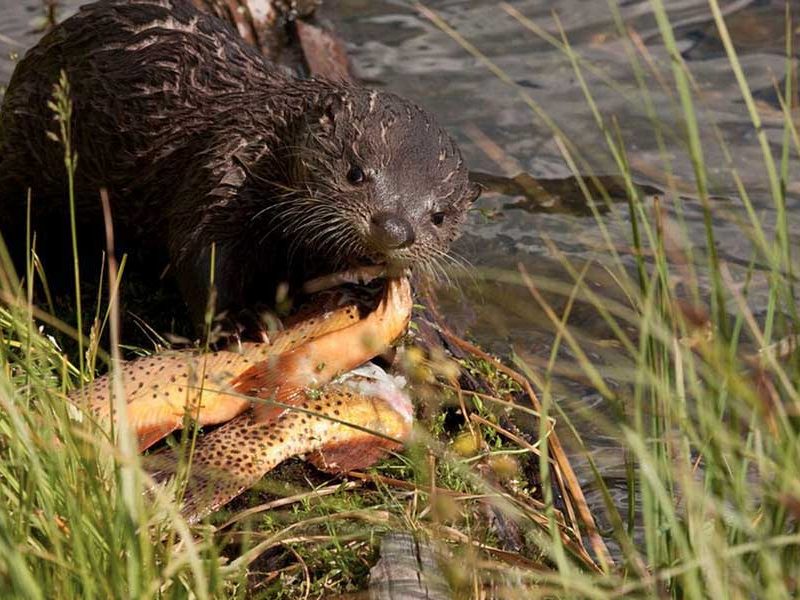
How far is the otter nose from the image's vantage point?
3.58 m

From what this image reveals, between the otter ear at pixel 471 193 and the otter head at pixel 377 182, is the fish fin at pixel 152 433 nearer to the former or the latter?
the otter head at pixel 377 182

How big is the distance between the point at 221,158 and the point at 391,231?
31.0 inches

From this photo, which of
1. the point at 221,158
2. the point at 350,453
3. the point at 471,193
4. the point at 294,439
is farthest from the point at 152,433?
the point at 471,193

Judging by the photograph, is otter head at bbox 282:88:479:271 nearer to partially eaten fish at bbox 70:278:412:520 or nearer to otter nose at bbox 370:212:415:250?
otter nose at bbox 370:212:415:250

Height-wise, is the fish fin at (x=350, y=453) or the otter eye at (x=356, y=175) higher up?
the otter eye at (x=356, y=175)

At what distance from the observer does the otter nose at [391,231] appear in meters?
3.58

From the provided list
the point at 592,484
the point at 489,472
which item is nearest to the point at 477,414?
the point at 489,472

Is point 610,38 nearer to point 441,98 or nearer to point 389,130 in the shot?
point 441,98

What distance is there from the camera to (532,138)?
6.74 metres

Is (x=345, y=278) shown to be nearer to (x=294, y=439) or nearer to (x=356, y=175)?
(x=356, y=175)

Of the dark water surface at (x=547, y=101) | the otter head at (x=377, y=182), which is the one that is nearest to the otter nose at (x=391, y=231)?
the otter head at (x=377, y=182)

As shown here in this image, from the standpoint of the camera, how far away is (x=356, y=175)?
3793 millimetres

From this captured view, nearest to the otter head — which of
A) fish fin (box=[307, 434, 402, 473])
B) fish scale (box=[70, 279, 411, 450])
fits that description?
fish scale (box=[70, 279, 411, 450])

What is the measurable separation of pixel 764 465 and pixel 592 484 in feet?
7.50
